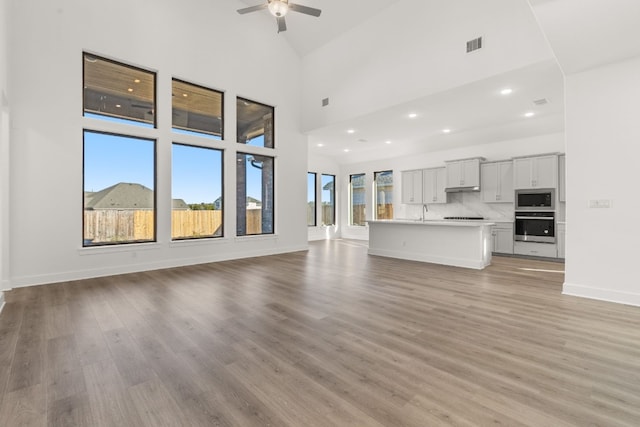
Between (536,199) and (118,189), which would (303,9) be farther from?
(536,199)

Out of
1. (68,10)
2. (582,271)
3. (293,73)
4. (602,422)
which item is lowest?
(602,422)

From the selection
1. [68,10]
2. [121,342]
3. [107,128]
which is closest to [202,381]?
[121,342]

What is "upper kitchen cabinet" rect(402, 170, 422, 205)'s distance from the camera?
9227mm

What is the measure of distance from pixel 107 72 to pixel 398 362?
648 centimetres

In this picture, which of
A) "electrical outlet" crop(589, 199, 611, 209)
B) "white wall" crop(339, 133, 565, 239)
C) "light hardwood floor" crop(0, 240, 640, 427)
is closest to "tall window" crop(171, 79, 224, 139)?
"light hardwood floor" crop(0, 240, 640, 427)

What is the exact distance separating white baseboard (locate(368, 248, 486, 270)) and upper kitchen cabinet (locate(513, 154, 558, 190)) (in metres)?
2.71

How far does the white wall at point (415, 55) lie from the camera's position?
4547 mm

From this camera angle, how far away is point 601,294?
372 centimetres

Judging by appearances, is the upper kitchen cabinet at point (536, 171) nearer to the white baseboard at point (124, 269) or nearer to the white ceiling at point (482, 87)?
the white ceiling at point (482, 87)

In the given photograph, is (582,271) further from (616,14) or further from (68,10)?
(68,10)

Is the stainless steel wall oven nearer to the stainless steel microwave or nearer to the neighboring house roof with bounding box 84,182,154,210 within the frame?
the stainless steel microwave

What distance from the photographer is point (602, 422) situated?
1.58 m

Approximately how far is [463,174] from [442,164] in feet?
3.03

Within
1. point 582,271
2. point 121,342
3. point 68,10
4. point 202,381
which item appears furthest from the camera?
point 68,10
